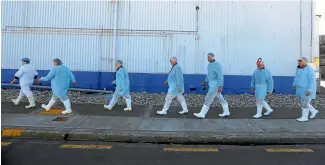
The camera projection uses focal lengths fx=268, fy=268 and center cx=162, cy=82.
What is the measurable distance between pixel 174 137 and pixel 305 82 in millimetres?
3693

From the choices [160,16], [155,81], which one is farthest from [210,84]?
[160,16]

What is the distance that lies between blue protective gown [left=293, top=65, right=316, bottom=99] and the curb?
57.9 inches

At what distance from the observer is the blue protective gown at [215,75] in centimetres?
673

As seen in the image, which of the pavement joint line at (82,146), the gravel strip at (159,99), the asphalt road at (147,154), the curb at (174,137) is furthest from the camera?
the gravel strip at (159,99)

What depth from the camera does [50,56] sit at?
11312 millimetres

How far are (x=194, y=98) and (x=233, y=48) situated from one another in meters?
2.89

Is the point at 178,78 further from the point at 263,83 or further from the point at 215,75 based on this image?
the point at 263,83

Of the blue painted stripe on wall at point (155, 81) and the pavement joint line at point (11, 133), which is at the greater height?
the blue painted stripe on wall at point (155, 81)

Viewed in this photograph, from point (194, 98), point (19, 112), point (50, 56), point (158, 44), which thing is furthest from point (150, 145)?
point (50, 56)

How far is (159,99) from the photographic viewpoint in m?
9.92

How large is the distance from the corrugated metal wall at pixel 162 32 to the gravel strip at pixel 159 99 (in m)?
1.27

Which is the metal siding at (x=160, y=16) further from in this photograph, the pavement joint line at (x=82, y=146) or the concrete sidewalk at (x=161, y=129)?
the pavement joint line at (x=82, y=146)

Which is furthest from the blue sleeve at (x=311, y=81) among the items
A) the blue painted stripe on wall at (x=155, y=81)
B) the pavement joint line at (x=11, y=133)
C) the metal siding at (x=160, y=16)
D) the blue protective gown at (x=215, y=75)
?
the pavement joint line at (x=11, y=133)

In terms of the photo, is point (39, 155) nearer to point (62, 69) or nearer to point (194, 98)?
point (62, 69)
